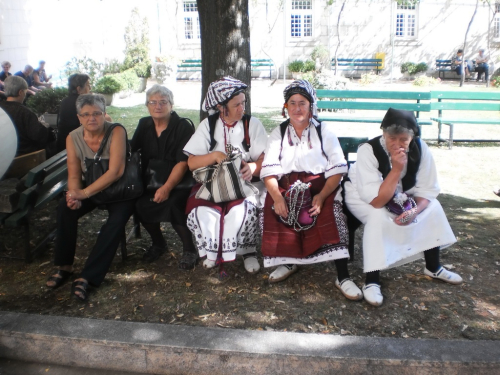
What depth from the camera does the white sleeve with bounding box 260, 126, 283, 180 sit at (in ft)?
12.7

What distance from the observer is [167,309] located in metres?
3.55

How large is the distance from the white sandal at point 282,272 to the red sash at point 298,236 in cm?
23

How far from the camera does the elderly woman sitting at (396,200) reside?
3.47m

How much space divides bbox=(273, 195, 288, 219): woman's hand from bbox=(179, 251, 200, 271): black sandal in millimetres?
882

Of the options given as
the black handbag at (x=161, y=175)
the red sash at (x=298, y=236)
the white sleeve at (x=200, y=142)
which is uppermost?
the white sleeve at (x=200, y=142)

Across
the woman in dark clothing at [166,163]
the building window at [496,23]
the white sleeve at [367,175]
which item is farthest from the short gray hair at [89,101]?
the building window at [496,23]

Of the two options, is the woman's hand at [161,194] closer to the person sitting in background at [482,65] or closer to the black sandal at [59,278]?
the black sandal at [59,278]

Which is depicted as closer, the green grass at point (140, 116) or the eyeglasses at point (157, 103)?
the eyeglasses at point (157, 103)

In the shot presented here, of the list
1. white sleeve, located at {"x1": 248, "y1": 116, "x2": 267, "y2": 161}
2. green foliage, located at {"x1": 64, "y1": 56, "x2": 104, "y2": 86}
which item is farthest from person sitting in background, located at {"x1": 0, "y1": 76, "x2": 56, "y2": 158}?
green foliage, located at {"x1": 64, "y1": 56, "x2": 104, "y2": 86}

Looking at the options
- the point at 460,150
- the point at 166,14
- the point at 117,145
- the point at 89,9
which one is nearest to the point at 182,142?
the point at 117,145

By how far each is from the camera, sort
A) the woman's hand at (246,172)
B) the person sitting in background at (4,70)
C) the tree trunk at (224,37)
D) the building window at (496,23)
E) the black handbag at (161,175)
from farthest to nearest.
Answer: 1. the building window at (496,23)
2. the person sitting in background at (4,70)
3. the tree trunk at (224,37)
4. the black handbag at (161,175)
5. the woman's hand at (246,172)

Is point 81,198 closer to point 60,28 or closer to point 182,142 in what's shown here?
point 182,142

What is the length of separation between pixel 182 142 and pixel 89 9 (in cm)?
1877

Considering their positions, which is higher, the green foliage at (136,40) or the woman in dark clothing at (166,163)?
the green foliage at (136,40)
